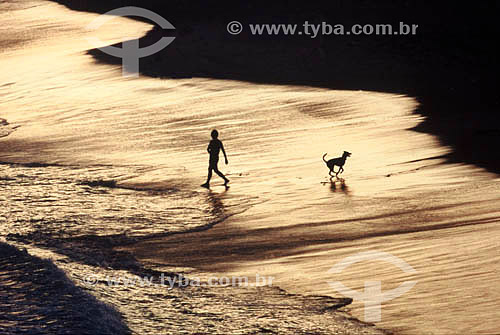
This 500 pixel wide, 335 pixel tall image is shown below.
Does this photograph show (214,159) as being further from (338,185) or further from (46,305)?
(46,305)

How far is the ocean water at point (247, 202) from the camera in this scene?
1131cm

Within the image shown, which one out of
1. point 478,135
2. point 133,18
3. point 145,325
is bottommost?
point 145,325

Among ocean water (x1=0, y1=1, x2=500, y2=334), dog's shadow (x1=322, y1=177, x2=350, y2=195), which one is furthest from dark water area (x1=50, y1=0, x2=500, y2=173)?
dog's shadow (x1=322, y1=177, x2=350, y2=195)

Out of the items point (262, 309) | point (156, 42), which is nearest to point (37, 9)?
point (156, 42)

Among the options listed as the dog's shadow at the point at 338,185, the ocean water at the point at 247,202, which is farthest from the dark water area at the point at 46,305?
the dog's shadow at the point at 338,185

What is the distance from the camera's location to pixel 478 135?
20984 millimetres

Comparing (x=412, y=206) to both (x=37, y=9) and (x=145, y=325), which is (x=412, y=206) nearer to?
(x=145, y=325)

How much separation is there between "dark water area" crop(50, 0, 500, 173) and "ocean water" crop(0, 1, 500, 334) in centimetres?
152

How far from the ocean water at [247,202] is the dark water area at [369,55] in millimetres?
1524

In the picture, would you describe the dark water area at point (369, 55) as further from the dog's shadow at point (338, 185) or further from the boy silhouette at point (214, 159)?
the boy silhouette at point (214, 159)

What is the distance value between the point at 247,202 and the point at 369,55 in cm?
1856

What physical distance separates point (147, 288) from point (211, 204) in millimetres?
4472

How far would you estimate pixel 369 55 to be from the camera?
33.4 meters

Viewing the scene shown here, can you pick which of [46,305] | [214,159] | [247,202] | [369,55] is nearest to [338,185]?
[247,202]
